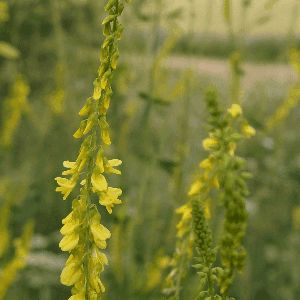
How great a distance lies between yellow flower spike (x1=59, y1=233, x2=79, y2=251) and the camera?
0.49 metres

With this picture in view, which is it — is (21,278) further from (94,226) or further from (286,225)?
(286,225)

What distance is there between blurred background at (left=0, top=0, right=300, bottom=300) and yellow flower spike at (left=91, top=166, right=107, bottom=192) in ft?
0.99

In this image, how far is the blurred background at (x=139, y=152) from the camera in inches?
69.2

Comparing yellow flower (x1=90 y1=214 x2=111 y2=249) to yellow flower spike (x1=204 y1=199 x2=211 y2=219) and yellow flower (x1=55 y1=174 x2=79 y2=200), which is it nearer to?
yellow flower (x1=55 y1=174 x2=79 y2=200)

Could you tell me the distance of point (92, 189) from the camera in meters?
0.51

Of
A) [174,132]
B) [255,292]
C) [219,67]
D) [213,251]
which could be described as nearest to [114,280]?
[255,292]

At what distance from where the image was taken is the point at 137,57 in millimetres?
2693

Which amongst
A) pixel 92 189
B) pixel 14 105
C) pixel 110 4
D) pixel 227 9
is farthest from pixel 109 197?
pixel 14 105

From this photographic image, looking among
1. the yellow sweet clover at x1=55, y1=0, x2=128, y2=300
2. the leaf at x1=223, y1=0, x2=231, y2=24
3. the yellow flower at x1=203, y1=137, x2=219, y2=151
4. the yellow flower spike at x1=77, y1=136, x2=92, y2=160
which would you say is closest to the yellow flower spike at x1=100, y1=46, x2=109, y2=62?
the yellow sweet clover at x1=55, y1=0, x2=128, y2=300

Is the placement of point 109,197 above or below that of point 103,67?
below

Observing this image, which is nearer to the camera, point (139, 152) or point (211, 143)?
point (211, 143)

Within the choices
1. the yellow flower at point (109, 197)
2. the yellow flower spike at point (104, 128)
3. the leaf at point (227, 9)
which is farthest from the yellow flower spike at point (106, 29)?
the leaf at point (227, 9)

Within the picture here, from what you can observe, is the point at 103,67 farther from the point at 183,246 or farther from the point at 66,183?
the point at 183,246

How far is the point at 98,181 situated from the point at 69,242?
0.10 m
